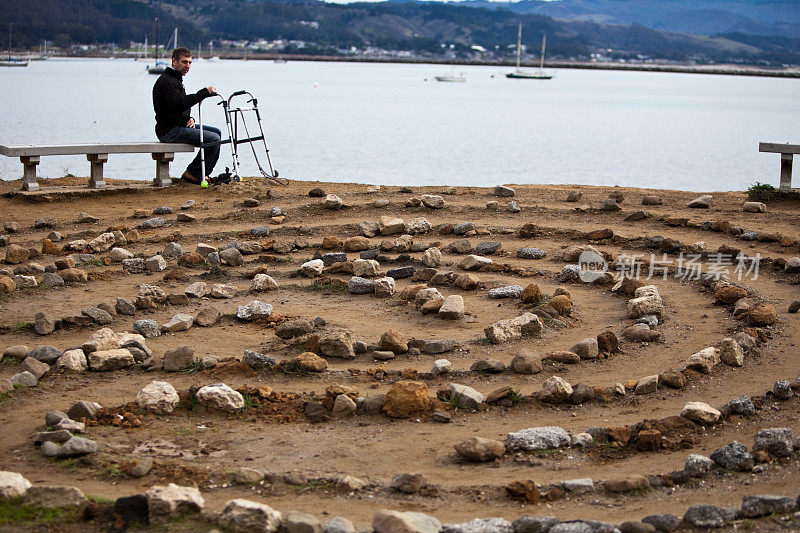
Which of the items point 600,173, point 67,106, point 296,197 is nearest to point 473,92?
point 67,106

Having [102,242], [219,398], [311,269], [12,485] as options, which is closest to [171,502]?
[12,485]

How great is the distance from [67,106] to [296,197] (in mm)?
34413

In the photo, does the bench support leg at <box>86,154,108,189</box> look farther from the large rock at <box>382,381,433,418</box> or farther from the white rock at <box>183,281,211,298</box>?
the large rock at <box>382,381,433,418</box>

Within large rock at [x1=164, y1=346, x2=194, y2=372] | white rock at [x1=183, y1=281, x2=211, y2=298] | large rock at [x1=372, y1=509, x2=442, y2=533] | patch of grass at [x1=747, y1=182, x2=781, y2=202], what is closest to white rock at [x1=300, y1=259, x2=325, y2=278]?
white rock at [x1=183, y1=281, x2=211, y2=298]

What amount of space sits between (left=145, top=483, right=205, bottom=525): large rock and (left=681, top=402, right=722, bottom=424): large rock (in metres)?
3.34

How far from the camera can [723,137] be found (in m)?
45.4

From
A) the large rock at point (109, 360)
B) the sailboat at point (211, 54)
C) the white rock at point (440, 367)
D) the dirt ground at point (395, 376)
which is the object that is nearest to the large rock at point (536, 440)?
the dirt ground at point (395, 376)

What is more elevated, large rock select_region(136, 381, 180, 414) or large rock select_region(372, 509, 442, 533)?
large rock select_region(372, 509, 442, 533)

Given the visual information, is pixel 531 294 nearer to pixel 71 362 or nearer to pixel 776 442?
pixel 776 442

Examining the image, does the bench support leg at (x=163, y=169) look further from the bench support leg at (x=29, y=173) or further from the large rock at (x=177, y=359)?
the large rock at (x=177, y=359)

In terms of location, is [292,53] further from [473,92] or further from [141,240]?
[141,240]

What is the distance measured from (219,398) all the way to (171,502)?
1.92 m

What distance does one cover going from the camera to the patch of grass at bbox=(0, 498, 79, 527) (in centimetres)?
Answer: 487

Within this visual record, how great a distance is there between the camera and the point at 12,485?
200 inches
